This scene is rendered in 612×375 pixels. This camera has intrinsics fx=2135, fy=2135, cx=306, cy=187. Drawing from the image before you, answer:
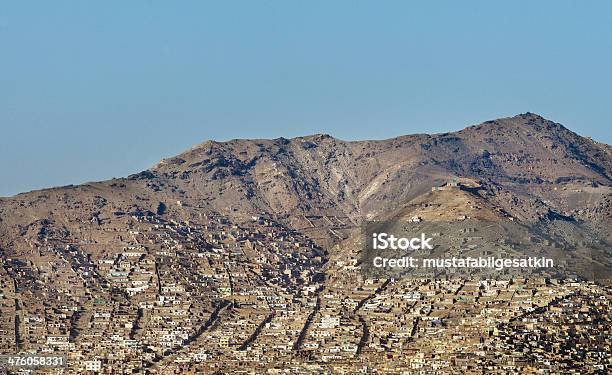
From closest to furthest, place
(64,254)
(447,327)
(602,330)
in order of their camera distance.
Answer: (602,330) → (447,327) → (64,254)

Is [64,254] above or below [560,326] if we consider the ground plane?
above

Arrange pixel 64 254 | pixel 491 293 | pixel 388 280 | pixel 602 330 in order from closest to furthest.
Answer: pixel 602 330 < pixel 491 293 < pixel 388 280 < pixel 64 254

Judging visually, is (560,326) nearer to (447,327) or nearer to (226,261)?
(447,327)

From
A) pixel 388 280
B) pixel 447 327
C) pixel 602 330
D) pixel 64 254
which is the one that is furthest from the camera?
pixel 64 254

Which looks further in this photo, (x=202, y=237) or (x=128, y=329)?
(x=202, y=237)

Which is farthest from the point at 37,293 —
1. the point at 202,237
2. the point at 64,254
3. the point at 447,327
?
the point at 447,327

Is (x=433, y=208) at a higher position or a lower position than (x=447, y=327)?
higher

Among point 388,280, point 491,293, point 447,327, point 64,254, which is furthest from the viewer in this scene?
point 64,254

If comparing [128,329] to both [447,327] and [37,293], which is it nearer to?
[37,293]

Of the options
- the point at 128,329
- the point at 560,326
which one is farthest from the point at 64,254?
the point at 560,326
